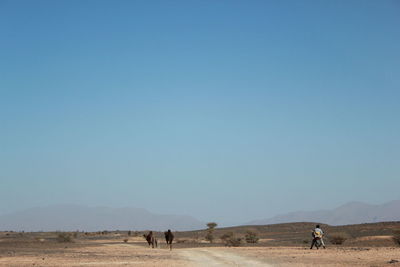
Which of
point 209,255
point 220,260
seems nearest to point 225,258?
point 220,260

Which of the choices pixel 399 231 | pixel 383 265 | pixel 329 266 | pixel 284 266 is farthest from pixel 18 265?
pixel 399 231

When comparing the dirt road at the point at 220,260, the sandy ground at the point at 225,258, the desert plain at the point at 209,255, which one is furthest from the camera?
the desert plain at the point at 209,255

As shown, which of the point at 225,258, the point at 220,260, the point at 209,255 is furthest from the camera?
the point at 209,255

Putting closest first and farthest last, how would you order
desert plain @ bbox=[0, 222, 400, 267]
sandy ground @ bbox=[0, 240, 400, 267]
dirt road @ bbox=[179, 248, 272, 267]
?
dirt road @ bbox=[179, 248, 272, 267], sandy ground @ bbox=[0, 240, 400, 267], desert plain @ bbox=[0, 222, 400, 267]

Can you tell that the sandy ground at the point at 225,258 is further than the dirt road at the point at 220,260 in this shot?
Yes

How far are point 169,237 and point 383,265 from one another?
27.0 m

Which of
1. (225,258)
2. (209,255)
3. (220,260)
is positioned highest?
(209,255)

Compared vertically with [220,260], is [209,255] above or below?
above

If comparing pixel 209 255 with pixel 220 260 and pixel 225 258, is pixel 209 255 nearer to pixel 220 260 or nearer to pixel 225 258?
pixel 225 258

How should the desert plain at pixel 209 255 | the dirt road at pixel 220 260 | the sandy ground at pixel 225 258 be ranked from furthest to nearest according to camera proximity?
the desert plain at pixel 209 255 → the sandy ground at pixel 225 258 → the dirt road at pixel 220 260

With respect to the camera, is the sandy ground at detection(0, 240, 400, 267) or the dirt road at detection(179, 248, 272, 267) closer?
the dirt road at detection(179, 248, 272, 267)

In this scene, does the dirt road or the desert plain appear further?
the desert plain

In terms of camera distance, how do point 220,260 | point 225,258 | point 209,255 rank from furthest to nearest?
point 209,255
point 225,258
point 220,260

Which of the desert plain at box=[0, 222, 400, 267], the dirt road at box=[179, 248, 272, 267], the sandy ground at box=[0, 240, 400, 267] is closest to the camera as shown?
the dirt road at box=[179, 248, 272, 267]
